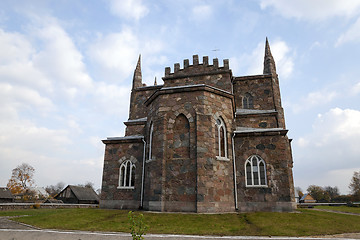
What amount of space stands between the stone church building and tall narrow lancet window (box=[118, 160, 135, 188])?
7 cm

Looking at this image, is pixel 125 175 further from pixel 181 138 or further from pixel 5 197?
pixel 5 197

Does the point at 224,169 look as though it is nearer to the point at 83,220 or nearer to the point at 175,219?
the point at 175,219

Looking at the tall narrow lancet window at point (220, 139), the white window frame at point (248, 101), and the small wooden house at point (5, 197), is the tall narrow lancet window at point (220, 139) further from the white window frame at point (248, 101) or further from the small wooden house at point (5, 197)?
the small wooden house at point (5, 197)

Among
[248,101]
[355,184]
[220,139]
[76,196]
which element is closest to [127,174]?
[220,139]

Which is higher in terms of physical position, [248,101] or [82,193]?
[248,101]

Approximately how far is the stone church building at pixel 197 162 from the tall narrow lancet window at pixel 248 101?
7640 millimetres

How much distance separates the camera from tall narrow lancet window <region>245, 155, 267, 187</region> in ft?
48.6

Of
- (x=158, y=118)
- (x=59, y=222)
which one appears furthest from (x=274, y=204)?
(x=59, y=222)

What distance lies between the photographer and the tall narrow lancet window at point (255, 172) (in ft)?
48.6

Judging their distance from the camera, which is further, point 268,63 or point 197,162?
point 268,63

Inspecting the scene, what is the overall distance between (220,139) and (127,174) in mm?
7651

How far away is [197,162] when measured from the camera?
13.3 meters

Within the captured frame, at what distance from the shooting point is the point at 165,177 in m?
13.8

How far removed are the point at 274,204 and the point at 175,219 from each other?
22.0 ft
